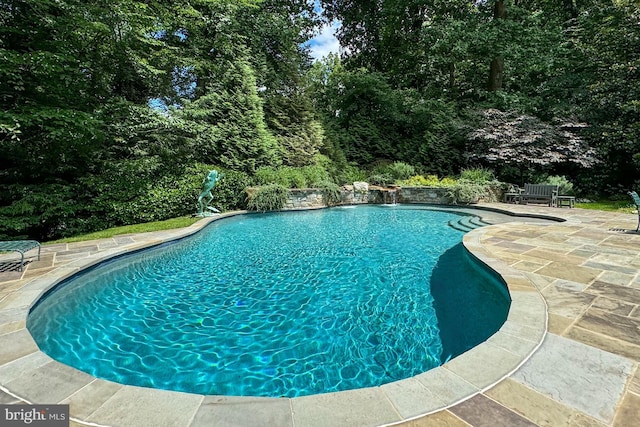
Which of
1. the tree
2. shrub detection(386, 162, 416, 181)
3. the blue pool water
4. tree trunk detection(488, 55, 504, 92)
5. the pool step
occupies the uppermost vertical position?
tree trunk detection(488, 55, 504, 92)

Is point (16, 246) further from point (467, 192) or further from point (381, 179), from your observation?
point (381, 179)

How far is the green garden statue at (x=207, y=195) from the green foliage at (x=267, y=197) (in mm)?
1436

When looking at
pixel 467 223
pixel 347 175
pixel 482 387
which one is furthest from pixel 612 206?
pixel 482 387

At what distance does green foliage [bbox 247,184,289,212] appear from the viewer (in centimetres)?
1076

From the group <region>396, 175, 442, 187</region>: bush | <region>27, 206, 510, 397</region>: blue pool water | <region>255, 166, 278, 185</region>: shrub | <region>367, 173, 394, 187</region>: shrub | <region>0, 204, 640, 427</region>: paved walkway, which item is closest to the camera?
<region>0, 204, 640, 427</region>: paved walkway

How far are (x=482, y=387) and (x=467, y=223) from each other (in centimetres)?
750

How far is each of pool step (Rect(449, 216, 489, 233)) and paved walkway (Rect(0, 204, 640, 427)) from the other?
15.4 feet

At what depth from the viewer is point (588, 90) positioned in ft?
40.1

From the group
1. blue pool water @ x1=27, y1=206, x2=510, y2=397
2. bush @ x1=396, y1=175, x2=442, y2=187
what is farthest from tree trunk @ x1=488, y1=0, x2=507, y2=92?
blue pool water @ x1=27, y1=206, x2=510, y2=397

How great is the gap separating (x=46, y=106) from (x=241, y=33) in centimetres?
1075

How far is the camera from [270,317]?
130 inches

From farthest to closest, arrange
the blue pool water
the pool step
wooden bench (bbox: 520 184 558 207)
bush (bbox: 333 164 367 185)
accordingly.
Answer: bush (bbox: 333 164 367 185)
wooden bench (bbox: 520 184 558 207)
the pool step
the blue pool water

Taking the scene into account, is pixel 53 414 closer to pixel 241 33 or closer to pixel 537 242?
pixel 537 242

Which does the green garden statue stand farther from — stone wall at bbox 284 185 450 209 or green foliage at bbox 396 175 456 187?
green foliage at bbox 396 175 456 187
